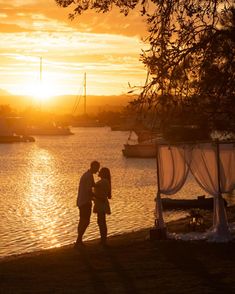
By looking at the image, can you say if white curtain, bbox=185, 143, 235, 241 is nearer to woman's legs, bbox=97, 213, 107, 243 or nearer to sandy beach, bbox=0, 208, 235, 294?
sandy beach, bbox=0, 208, 235, 294

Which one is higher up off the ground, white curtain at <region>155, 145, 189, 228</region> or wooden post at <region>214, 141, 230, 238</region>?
white curtain at <region>155, 145, 189, 228</region>

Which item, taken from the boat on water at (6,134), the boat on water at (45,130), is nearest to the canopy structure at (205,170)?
the boat on water at (6,134)

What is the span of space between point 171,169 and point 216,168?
122cm

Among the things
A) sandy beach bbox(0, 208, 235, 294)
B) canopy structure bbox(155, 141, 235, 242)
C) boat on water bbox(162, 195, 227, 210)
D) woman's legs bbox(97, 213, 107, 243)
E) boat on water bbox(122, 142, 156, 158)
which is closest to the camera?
sandy beach bbox(0, 208, 235, 294)

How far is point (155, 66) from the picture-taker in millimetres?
14508

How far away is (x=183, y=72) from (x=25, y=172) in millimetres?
53715

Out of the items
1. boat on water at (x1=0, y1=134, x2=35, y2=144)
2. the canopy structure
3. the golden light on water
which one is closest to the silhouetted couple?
the canopy structure

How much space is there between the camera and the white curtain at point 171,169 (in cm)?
1747

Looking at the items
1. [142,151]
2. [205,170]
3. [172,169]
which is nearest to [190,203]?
[172,169]

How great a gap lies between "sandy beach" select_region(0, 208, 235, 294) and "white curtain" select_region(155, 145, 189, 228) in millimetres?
1751

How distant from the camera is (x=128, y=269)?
1302cm

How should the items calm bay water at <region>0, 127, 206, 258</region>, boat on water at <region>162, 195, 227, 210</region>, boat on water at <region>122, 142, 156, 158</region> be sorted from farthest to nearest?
1. boat on water at <region>122, 142, 156, 158</region>
2. boat on water at <region>162, 195, 227, 210</region>
3. calm bay water at <region>0, 127, 206, 258</region>

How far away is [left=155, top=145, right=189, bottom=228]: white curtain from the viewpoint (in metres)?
17.5

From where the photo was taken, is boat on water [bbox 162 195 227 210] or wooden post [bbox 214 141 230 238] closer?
wooden post [bbox 214 141 230 238]
